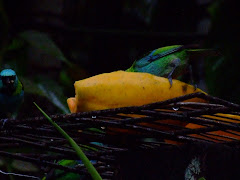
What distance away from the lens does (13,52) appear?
184cm

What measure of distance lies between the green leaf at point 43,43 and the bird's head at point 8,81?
1.03ft

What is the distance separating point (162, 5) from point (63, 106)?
4.35 feet

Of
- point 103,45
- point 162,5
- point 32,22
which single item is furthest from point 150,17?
point 32,22

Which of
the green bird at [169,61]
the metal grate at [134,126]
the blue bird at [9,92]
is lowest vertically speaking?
the metal grate at [134,126]

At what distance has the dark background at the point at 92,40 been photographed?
160cm

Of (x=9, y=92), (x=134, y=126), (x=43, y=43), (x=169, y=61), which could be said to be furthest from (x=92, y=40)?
(x=134, y=126)

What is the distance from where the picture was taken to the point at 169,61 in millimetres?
775

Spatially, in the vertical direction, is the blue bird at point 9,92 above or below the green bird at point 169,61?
above

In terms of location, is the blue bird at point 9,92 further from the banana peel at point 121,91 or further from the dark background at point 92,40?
the banana peel at point 121,91

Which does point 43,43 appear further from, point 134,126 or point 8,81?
→ point 134,126

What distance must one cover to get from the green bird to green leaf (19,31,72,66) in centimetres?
76

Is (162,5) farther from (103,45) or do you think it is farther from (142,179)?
(142,179)

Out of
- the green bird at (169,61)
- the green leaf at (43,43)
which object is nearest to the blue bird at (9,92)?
the green leaf at (43,43)

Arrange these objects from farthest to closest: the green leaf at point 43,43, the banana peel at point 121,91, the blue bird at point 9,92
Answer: the green leaf at point 43,43 → the blue bird at point 9,92 → the banana peel at point 121,91
